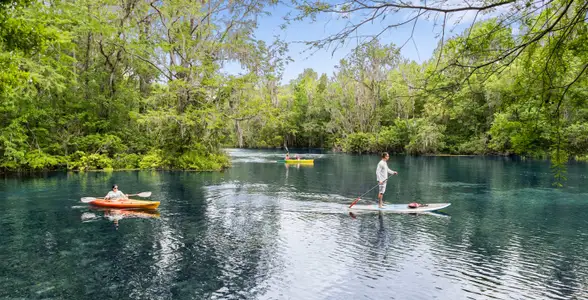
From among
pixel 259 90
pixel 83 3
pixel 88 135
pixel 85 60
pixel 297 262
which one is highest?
pixel 83 3

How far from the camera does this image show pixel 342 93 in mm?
75812

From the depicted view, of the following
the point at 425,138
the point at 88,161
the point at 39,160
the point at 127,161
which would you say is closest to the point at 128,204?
the point at 39,160

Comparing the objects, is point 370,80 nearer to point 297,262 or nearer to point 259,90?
point 259,90

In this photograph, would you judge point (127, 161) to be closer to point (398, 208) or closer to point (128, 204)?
point (128, 204)

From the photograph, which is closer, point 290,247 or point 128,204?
point 290,247

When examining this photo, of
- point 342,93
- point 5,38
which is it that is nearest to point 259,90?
point 5,38

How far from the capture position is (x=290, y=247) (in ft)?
39.0

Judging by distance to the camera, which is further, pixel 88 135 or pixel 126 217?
pixel 88 135

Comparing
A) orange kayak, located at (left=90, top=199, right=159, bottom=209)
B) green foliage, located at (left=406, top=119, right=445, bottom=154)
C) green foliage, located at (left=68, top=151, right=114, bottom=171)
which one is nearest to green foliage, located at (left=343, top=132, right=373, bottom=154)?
green foliage, located at (left=406, top=119, right=445, bottom=154)

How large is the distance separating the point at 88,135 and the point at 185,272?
28.6m

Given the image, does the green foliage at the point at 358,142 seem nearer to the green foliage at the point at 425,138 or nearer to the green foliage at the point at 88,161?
the green foliage at the point at 425,138

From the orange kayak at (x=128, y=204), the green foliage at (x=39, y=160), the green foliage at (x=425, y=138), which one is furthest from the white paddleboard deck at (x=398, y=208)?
the green foliage at (x=425, y=138)

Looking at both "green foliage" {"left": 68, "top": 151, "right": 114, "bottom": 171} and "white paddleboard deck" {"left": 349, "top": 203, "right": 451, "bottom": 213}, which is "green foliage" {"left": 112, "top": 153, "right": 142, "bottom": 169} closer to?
"green foliage" {"left": 68, "top": 151, "right": 114, "bottom": 171}

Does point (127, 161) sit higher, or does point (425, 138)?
point (425, 138)
